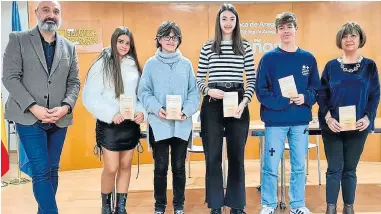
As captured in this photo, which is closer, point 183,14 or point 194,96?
point 194,96

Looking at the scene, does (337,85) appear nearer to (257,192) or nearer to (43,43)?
(257,192)

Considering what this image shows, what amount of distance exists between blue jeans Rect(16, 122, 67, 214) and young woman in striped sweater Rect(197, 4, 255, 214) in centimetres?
114

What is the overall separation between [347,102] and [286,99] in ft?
1.61

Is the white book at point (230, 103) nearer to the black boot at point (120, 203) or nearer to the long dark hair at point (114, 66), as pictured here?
the long dark hair at point (114, 66)

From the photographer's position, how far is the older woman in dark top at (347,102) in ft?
11.0

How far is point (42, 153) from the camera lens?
2.99 m

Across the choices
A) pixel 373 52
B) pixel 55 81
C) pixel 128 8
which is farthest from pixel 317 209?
pixel 128 8

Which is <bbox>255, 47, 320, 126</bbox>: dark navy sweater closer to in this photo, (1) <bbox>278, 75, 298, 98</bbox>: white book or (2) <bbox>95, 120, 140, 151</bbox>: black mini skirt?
(1) <bbox>278, 75, 298, 98</bbox>: white book

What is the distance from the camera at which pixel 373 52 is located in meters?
6.22

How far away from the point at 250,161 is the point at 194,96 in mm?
3336

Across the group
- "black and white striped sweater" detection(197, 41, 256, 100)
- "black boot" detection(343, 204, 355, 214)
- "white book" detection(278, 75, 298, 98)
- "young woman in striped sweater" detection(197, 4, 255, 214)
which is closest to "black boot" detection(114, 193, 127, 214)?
"young woman in striped sweater" detection(197, 4, 255, 214)

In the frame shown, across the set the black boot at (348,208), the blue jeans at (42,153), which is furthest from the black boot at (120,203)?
the black boot at (348,208)

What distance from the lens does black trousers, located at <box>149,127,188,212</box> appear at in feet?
11.3

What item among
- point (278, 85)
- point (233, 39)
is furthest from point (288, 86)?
point (233, 39)
